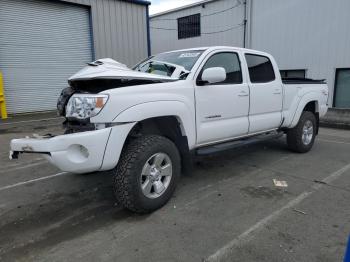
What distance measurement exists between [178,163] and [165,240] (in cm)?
106

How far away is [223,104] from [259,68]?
135cm

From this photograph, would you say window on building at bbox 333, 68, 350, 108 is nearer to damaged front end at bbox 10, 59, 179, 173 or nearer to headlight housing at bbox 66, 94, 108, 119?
damaged front end at bbox 10, 59, 179, 173

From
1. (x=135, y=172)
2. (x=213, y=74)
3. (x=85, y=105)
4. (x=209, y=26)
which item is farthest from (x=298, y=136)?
(x=209, y=26)

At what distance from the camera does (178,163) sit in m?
3.82

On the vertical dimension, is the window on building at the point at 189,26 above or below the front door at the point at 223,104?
above

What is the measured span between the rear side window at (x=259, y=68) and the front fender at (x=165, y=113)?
1628mm

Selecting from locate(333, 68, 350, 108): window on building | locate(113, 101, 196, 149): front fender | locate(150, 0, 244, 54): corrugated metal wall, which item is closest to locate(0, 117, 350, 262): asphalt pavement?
locate(113, 101, 196, 149): front fender

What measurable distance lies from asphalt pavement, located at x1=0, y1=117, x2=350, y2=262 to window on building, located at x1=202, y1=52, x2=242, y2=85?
1512 millimetres

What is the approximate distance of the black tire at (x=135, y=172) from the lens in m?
3.30

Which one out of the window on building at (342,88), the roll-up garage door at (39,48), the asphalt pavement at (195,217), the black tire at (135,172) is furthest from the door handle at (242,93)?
the window on building at (342,88)

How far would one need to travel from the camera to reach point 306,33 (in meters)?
13.9

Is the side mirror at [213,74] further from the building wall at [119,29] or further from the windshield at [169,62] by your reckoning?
the building wall at [119,29]

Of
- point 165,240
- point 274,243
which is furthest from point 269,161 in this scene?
point 165,240

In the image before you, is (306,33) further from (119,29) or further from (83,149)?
(83,149)
